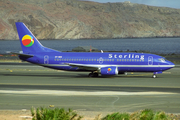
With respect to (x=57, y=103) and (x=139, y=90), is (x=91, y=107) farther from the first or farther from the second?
(x=139, y=90)

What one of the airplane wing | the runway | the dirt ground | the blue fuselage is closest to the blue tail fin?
the blue fuselage

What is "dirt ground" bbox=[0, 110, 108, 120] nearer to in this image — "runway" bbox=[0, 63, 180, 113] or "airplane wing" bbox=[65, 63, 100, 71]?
"runway" bbox=[0, 63, 180, 113]

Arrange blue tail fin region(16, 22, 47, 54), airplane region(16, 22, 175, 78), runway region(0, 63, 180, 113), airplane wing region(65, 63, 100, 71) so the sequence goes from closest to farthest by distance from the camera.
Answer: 1. runway region(0, 63, 180, 113)
2. airplane region(16, 22, 175, 78)
3. airplane wing region(65, 63, 100, 71)
4. blue tail fin region(16, 22, 47, 54)

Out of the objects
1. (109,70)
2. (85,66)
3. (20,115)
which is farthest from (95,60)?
(20,115)

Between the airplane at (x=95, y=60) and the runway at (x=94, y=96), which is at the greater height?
the airplane at (x=95, y=60)

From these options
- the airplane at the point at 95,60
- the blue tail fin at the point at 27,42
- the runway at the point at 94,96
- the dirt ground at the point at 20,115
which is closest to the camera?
the dirt ground at the point at 20,115

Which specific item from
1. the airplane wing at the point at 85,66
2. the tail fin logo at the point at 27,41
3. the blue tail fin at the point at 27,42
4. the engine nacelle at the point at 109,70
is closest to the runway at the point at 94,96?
the engine nacelle at the point at 109,70

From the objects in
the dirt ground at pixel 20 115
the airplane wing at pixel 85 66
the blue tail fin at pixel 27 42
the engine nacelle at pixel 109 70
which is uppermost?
the blue tail fin at pixel 27 42

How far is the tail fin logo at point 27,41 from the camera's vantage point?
44219 millimetres

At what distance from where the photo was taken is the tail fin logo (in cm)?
4422

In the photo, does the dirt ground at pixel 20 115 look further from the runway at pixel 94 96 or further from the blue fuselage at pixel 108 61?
the blue fuselage at pixel 108 61

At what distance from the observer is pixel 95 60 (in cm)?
4188

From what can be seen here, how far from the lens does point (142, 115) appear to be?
42.1ft

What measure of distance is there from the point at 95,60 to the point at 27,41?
10648 mm
